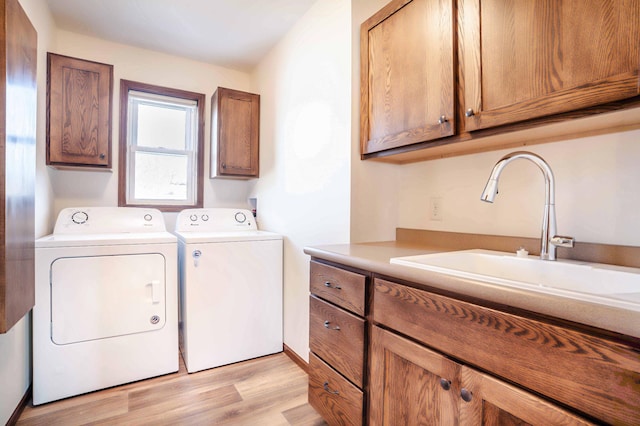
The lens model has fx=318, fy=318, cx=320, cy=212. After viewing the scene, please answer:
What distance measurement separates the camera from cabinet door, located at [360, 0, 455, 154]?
1297 millimetres

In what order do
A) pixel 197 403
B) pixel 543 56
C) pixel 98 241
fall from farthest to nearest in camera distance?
pixel 98 241, pixel 197 403, pixel 543 56

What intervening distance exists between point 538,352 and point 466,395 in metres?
0.25

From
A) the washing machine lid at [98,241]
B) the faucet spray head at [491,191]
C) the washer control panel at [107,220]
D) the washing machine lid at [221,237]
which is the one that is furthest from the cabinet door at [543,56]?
the washer control panel at [107,220]

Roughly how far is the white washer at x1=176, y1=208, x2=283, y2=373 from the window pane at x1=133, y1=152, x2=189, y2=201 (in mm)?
585

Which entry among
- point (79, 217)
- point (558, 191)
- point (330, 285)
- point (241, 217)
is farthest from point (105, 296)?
point (558, 191)

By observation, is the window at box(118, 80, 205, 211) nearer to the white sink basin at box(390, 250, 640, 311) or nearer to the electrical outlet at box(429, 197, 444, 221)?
the electrical outlet at box(429, 197, 444, 221)

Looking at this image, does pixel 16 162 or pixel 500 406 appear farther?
pixel 16 162

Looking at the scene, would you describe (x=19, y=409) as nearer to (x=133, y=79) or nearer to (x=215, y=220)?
(x=215, y=220)

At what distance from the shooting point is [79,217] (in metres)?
2.32

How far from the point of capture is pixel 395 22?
4.98ft

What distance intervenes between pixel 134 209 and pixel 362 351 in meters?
2.17

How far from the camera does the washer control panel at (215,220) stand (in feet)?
8.70

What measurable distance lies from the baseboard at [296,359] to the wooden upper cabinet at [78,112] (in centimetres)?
194

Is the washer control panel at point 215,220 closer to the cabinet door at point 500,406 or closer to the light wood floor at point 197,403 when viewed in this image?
the light wood floor at point 197,403
